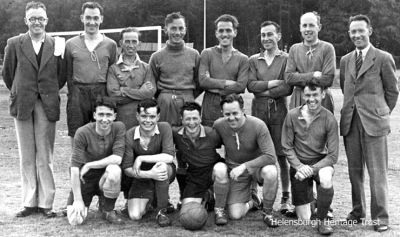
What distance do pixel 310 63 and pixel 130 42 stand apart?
7.11ft

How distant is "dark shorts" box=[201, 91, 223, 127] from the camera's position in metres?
6.80

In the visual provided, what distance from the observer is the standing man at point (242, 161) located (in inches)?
241

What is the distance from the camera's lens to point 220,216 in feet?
20.1

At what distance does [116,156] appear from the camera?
20.0 feet

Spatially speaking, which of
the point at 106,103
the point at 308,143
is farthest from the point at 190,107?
the point at 308,143

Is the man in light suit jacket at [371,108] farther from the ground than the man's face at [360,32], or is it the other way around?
the man's face at [360,32]

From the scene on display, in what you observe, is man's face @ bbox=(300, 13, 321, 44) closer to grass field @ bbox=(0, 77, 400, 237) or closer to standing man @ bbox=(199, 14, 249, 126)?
standing man @ bbox=(199, 14, 249, 126)

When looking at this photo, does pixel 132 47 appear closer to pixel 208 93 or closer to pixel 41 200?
pixel 208 93

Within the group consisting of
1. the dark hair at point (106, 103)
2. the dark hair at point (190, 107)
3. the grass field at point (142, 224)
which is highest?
the dark hair at point (106, 103)

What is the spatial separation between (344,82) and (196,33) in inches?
2219

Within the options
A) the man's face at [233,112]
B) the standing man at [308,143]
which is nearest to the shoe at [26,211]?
the man's face at [233,112]

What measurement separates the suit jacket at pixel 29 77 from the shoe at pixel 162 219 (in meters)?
1.67

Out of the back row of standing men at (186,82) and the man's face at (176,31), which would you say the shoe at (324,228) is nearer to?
the back row of standing men at (186,82)

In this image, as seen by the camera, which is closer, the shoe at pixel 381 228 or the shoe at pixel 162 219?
the shoe at pixel 381 228
